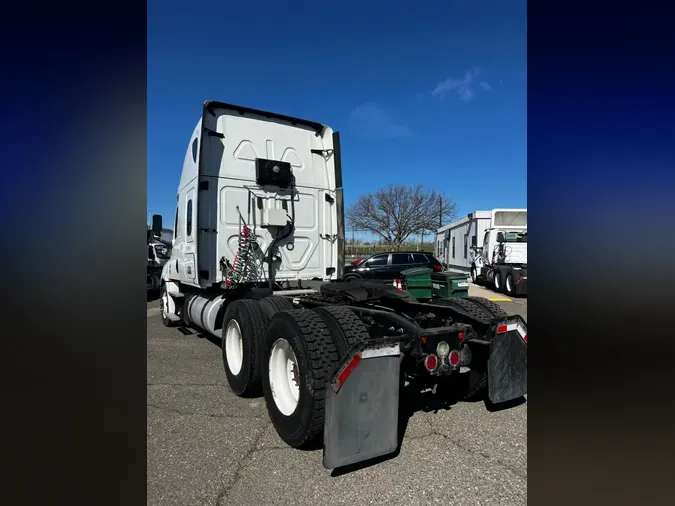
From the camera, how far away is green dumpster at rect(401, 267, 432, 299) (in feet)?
20.2

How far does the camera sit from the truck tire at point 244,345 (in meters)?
3.81

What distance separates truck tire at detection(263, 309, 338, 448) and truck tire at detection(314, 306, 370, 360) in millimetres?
44

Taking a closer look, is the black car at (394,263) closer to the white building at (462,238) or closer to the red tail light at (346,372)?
the white building at (462,238)

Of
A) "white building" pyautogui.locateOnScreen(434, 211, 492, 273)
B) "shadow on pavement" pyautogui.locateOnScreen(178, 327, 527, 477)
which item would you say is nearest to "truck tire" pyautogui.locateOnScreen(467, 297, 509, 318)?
"shadow on pavement" pyautogui.locateOnScreen(178, 327, 527, 477)

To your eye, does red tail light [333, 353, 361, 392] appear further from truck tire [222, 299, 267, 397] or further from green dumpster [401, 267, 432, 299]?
green dumpster [401, 267, 432, 299]

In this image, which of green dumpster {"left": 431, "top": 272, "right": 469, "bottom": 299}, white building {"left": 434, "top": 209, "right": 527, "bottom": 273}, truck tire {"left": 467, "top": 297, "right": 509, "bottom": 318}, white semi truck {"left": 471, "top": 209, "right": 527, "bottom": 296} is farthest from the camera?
white building {"left": 434, "top": 209, "right": 527, "bottom": 273}

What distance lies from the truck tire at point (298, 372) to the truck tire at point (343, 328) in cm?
4

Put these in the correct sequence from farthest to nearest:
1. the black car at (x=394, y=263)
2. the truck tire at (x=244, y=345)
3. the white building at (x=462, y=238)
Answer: the white building at (x=462, y=238) < the black car at (x=394, y=263) < the truck tire at (x=244, y=345)

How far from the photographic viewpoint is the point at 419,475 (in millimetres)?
2518

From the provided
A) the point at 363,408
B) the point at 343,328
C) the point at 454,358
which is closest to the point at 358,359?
the point at 363,408

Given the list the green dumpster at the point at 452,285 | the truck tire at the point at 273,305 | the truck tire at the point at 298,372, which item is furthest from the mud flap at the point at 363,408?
the green dumpster at the point at 452,285

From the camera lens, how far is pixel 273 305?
4.12 meters
